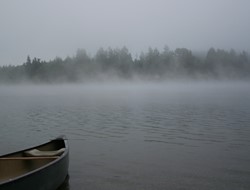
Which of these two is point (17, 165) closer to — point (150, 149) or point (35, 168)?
point (35, 168)

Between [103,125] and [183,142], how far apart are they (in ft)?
35.1

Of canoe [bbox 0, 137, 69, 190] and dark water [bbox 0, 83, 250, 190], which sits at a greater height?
canoe [bbox 0, 137, 69, 190]

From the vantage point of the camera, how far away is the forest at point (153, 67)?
179 metres

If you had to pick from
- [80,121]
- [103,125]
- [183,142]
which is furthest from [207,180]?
[80,121]

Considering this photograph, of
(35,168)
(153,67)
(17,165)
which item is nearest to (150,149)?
(35,168)

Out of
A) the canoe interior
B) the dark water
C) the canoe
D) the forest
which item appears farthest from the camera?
the forest

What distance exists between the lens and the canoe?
9797mm

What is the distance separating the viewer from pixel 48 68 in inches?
7726

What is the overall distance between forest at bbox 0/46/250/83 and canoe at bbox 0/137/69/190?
16982cm

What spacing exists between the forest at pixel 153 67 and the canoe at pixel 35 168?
170 meters

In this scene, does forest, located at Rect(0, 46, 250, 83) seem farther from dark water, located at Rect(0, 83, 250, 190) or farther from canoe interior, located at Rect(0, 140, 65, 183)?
canoe interior, located at Rect(0, 140, 65, 183)

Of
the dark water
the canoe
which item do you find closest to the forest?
the dark water

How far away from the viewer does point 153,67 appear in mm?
189500

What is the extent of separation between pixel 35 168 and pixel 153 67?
17896cm
